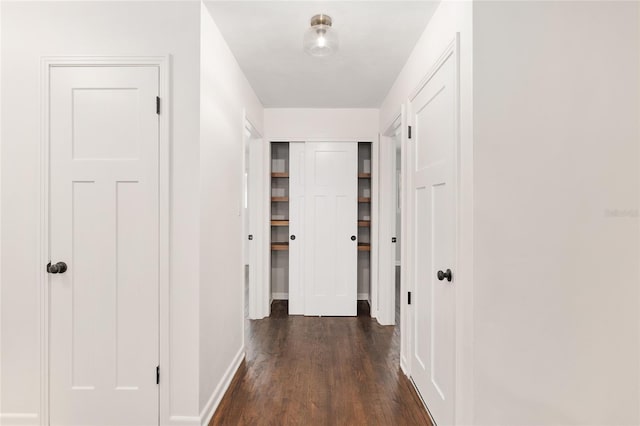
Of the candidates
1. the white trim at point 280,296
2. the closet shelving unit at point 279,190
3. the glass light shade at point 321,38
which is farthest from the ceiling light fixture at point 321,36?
the white trim at point 280,296

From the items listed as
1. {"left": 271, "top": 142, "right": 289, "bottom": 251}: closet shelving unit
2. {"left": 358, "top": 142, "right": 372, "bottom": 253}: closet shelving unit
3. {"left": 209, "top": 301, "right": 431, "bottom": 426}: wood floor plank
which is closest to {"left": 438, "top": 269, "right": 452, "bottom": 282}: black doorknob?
{"left": 209, "top": 301, "right": 431, "bottom": 426}: wood floor plank

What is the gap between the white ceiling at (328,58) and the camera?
7.00 ft

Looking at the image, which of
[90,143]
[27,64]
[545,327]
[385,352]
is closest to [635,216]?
[545,327]

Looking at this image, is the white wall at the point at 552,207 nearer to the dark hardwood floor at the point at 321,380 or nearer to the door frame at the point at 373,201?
the dark hardwood floor at the point at 321,380

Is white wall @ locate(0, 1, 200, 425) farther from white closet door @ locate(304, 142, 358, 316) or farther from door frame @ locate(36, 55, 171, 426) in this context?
white closet door @ locate(304, 142, 358, 316)

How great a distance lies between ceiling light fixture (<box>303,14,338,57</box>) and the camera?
2.08 meters

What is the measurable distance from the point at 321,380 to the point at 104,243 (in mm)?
1726

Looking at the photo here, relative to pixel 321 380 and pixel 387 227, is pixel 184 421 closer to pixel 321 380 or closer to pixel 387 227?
pixel 321 380

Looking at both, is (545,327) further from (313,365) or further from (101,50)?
(101,50)

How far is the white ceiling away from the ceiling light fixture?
3.2 inches

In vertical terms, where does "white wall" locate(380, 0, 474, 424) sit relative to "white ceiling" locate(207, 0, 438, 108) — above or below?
below

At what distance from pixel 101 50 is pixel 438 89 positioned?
1.91m

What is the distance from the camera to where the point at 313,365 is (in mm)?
2936

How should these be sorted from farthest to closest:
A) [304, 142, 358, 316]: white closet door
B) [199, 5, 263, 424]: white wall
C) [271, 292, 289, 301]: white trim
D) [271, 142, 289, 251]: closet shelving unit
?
[271, 292, 289, 301]: white trim → [271, 142, 289, 251]: closet shelving unit → [304, 142, 358, 316]: white closet door → [199, 5, 263, 424]: white wall
